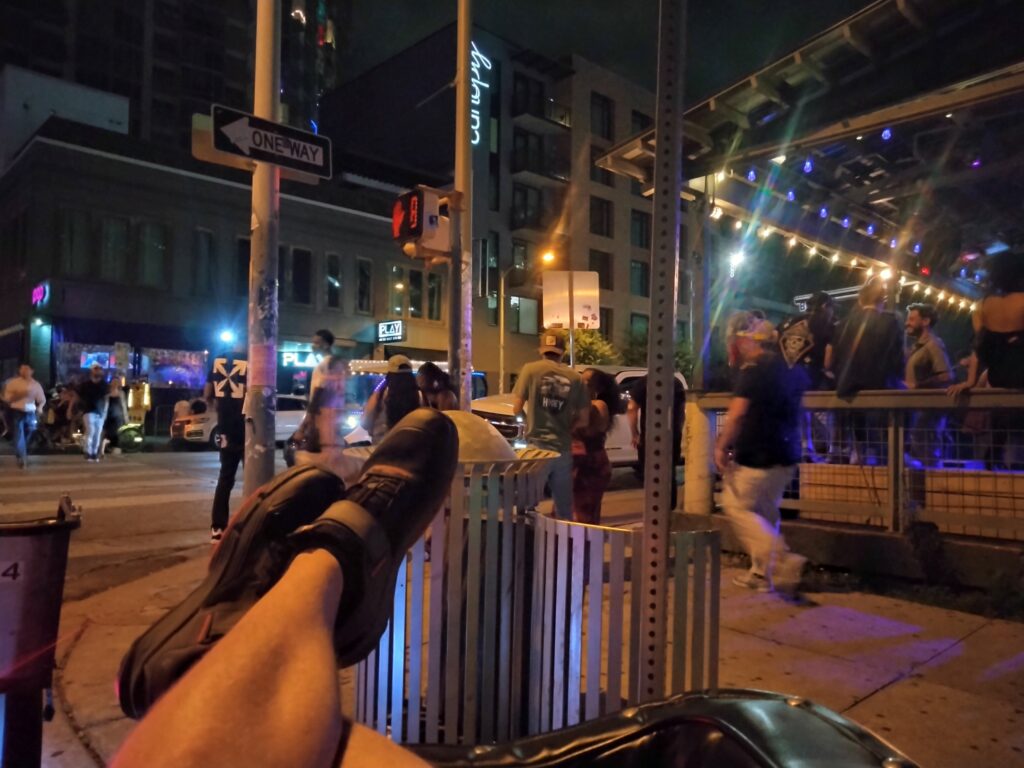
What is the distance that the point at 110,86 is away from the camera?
158 ft

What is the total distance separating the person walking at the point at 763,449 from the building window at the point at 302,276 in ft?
81.4

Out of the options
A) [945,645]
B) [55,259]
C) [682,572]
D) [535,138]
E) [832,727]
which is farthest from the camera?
[535,138]

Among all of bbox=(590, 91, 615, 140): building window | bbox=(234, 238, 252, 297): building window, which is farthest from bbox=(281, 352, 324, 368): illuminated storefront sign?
bbox=(590, 91, 615, 140): building window

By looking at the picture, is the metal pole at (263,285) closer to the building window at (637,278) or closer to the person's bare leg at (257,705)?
the person's bare leg at (257,705)

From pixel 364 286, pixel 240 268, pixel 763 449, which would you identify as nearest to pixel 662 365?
pixel 763 449

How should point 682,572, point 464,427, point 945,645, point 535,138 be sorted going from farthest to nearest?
1. point 535,138
2. point 945,645
3. point 464,427
4. point 682,572

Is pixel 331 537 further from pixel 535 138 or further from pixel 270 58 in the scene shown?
pixel 535 138

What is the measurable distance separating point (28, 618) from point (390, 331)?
26.7 m

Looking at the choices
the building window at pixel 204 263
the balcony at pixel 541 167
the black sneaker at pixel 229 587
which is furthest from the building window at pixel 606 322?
the black sneaker at pixel 229 587

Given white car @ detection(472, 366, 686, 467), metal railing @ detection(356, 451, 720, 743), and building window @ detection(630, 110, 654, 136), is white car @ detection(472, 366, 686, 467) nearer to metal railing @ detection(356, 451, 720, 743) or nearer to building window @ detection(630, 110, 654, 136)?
metal railing @ detection(356, 451, 720, 743)

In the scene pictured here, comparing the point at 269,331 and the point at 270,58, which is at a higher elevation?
the point at 270,58

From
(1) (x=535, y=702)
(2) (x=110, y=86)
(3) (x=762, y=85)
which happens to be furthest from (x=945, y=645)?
(2) (x=110, y=86)

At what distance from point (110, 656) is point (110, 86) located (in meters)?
54.0

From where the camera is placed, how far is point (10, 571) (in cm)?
221
